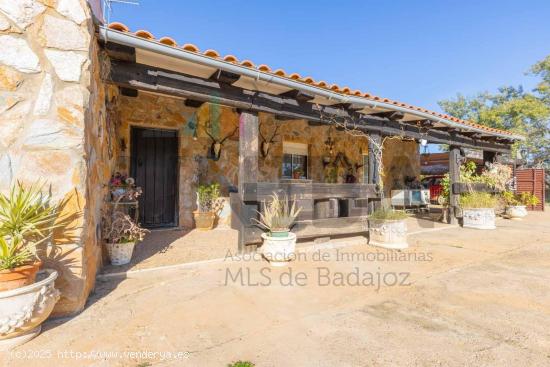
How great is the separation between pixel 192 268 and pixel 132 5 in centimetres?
365

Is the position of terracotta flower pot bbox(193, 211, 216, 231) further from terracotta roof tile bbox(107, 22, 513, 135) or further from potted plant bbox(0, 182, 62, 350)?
potted plant bbox(0, 182, 62, 350)

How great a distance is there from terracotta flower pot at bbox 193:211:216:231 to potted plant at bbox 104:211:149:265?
233cm

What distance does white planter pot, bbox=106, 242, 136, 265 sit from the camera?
10.8 feet

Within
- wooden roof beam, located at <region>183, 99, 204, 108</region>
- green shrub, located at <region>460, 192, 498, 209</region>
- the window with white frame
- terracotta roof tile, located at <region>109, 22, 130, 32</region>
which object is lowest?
green shrub, located at <region>460, 192, 498, 209</region>

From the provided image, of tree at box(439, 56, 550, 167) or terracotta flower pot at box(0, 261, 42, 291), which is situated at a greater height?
tree at box(439, 56, 550, 167)

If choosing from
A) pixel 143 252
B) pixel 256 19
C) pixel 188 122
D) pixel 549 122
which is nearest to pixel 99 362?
pixel 143 252

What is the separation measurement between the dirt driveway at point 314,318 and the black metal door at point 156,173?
291 cm

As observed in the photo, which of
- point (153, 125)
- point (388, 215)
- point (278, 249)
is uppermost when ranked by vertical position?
point (153, 125)

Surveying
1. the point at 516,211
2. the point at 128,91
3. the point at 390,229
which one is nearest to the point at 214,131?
the point at 128,91

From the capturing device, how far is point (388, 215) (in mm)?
4559

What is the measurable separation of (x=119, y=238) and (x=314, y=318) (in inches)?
100

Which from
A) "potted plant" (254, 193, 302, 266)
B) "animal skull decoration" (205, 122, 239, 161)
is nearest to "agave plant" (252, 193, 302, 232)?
"potted plant" (254, 193, 302, 266)

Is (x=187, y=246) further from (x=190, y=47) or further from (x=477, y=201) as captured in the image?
(x=477, y=201)

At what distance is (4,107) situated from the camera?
2.08 meters
